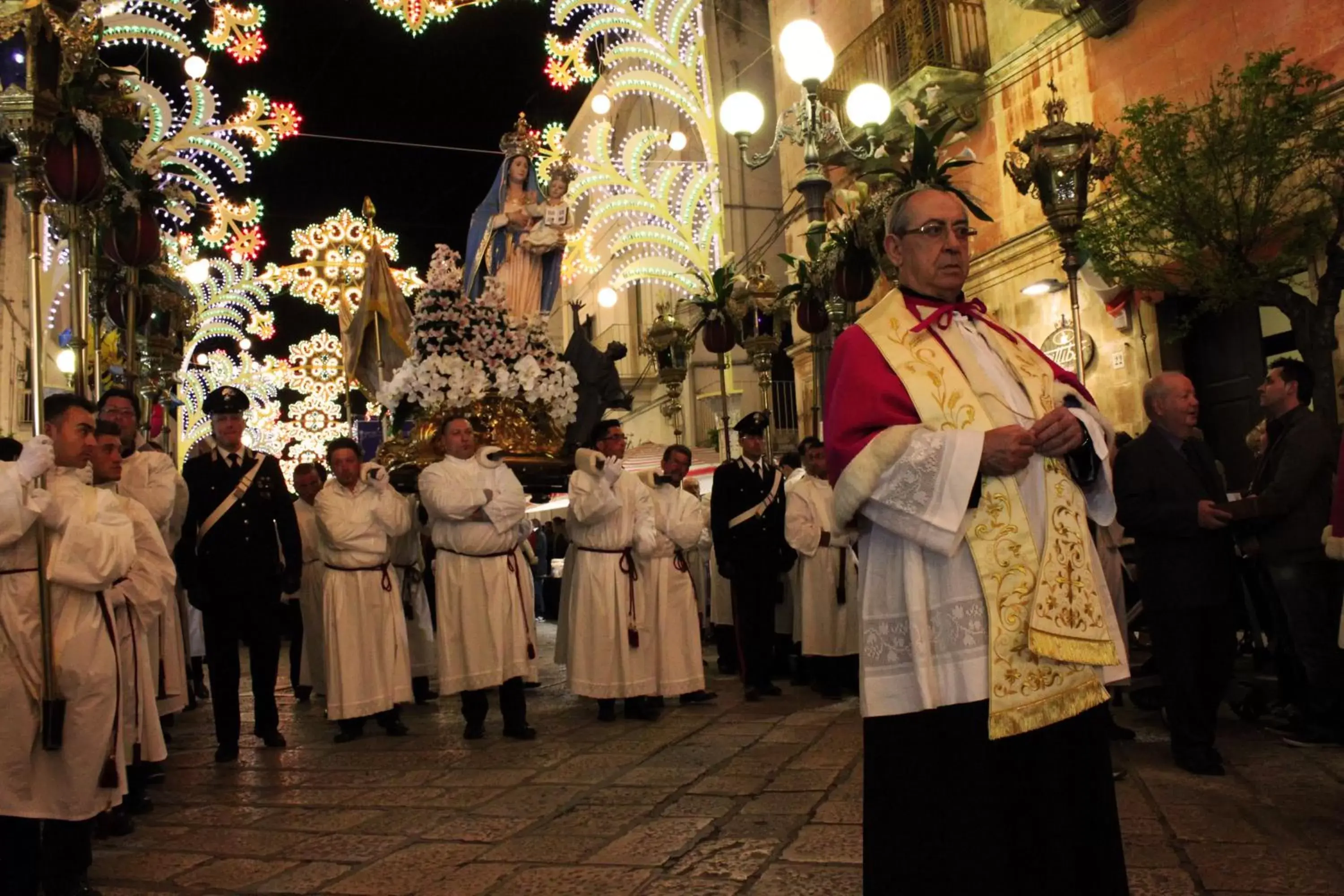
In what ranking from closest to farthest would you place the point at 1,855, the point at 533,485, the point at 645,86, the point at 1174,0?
the point at 1,855, the point at 533,485, the point at 1174,0, the point at 645,86

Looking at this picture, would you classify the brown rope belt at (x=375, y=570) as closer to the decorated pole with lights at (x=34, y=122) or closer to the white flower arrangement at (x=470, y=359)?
the white flower arrangement at (x=470, y=359)

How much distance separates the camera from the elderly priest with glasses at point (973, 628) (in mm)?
2664

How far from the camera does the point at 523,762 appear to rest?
610cm

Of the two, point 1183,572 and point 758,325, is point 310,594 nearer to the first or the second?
point 758,325

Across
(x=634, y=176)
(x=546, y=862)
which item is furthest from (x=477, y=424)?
(x=634, y=176)

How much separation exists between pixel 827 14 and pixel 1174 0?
797 cm

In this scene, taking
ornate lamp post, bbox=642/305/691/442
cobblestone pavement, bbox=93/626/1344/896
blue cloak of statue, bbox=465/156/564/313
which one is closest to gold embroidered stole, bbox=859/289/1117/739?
cobblestone pavement, bbox=93/626/1344/896

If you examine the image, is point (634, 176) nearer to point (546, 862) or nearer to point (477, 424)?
point (477, 424)

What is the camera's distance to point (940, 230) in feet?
9.87

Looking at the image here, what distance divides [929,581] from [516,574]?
16.2 ft

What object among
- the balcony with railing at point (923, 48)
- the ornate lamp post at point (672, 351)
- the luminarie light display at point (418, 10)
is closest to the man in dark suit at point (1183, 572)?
the ornate lamp post at point (672, 351)

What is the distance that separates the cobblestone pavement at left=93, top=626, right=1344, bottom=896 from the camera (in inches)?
148

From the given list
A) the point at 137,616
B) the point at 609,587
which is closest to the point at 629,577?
the point at 609,587

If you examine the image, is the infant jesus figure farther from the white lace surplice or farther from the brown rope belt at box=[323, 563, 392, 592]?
the white lace surplice
